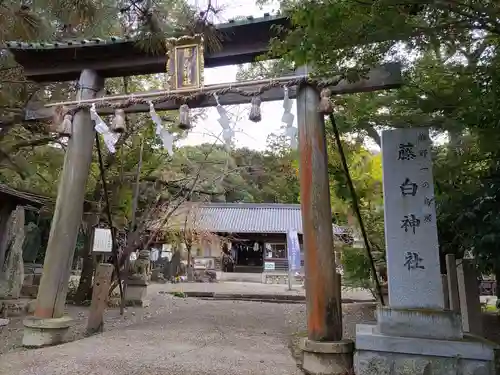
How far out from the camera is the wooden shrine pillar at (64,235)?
16.9 feet

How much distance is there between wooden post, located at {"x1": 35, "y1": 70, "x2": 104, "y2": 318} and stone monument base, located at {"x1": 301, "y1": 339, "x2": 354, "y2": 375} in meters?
3.52

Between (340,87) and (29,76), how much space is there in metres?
5.27

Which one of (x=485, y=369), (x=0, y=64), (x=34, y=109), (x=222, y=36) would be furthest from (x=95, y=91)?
(x=485, y=369)

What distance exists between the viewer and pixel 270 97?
550 cm

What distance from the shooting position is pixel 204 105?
5879 millimetres

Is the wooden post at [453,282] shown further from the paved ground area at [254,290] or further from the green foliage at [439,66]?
the paved ground area at [254,290]

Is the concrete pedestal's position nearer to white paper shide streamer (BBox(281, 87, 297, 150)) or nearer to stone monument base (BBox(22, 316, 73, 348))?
white paper shide streamer (BBox(281, 87, 297, 150))

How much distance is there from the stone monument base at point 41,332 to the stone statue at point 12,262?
182 inches

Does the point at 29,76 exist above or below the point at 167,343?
above

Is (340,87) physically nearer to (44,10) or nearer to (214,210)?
(44,10)

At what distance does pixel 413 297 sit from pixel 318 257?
1.09 m

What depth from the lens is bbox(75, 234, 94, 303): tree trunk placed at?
32.0ft

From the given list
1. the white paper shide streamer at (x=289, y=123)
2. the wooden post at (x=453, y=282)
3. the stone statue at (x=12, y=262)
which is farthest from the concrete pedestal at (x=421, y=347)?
the stone statue at (x=12, y=262)

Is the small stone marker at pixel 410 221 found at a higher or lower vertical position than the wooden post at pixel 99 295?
higher
